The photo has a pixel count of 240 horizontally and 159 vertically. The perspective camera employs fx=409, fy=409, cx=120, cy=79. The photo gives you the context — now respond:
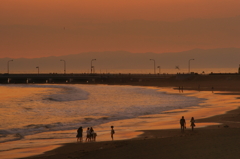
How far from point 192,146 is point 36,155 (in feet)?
31.9

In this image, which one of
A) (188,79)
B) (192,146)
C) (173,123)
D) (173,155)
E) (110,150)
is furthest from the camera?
(188,79)

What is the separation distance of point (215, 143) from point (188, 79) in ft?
483

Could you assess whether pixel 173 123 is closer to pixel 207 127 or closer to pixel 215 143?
pixel 207 127

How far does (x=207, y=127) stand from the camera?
36500mm

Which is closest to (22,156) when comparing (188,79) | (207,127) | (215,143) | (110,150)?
(110,150)

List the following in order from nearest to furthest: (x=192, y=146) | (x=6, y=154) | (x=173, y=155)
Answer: (x=173, y=155)
(x=192, y=146)
(x=6, y=154)

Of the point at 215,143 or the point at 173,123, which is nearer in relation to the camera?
the point at 215,143

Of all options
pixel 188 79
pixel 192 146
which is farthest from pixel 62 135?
pixel 188 79

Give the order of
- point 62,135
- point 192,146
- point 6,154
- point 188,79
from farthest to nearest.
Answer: point 188,79 < point 62,135 < point 6,154 < point 192,146

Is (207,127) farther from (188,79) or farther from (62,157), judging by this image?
(188,79)

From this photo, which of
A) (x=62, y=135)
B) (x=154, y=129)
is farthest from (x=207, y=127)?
(x=62, y=135)

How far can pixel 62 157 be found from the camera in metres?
23.7

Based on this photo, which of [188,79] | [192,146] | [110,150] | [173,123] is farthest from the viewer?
[188,79]

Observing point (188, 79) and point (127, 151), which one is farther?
point (188, 79)
